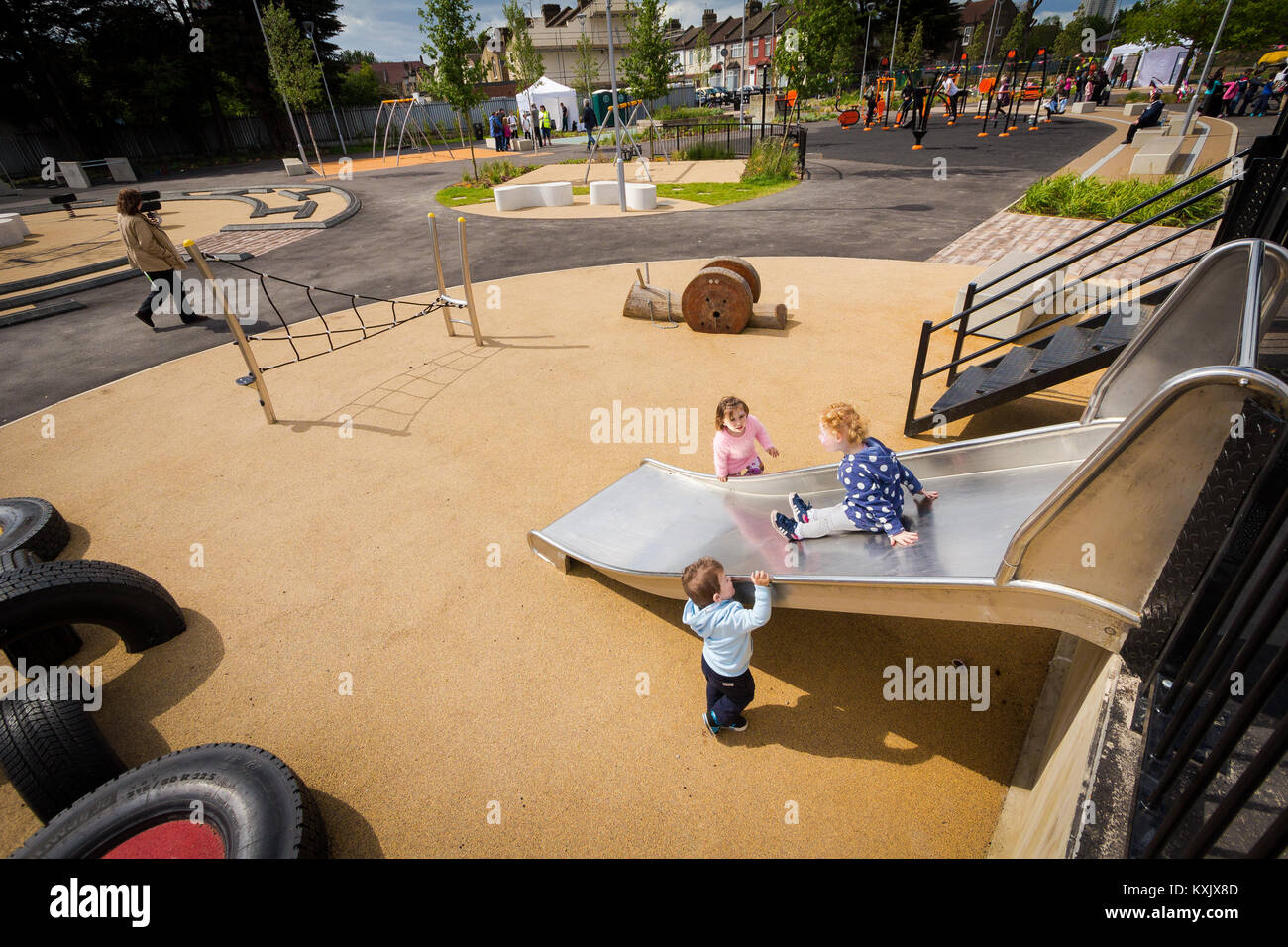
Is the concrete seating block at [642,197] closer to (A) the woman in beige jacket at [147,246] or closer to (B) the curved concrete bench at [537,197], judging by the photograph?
(B) the curved concrete bench at [537,197]

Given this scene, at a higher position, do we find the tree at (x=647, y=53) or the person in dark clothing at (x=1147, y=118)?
the tree at (x=647, y=53)

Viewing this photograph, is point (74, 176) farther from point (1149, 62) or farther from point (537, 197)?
point (1149, 62)

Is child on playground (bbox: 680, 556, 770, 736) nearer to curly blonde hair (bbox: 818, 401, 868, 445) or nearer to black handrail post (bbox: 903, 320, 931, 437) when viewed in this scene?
curly blonde hair (bbox: 818, 401, 868, 445)

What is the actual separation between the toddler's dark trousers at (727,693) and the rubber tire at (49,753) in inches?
145

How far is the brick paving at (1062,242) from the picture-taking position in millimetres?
10781

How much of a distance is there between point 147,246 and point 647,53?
24.7 m

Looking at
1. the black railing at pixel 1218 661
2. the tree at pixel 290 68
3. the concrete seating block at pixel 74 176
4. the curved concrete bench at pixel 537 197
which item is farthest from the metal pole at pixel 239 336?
the concrete seating block at pixel 74 176

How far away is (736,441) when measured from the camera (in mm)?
5012

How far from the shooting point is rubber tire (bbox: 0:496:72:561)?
531 cm

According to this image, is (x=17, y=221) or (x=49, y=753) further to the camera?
(x=17, y=221)

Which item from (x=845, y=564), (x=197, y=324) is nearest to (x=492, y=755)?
(x=845, y=564)

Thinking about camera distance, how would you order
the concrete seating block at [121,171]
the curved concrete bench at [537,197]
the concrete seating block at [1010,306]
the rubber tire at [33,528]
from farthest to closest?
the concrete seating block at [121,171] → the curved concrete bench at [537,197] → the concrete seating block at [1010,306] → the rubber tire at [33,528]

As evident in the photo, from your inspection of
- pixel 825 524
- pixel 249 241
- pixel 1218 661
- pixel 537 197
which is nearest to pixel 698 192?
pixel 537 197
